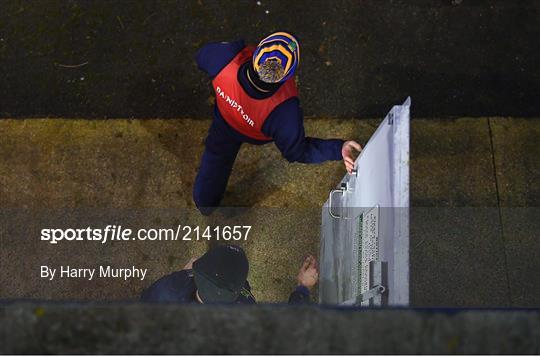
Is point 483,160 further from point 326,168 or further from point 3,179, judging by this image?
point 3,179

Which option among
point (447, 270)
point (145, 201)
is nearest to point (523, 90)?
point (447, 270)

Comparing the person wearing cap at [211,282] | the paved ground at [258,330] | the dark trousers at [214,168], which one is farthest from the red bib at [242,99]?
the paved ground at [258,330]

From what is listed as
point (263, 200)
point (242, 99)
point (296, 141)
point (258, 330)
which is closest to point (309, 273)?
point (263, 200)

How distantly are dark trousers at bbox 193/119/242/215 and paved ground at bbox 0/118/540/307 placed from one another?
0.20 m

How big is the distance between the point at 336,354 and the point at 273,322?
16 centimetres

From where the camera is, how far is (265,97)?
10.4ft

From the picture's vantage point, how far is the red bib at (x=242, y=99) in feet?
10.5

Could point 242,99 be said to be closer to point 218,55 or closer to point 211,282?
point 218,55

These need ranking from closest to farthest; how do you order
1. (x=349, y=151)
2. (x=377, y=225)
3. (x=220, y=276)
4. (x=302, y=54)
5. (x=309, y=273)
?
1. (x=377, y=225)
2. (x=220, y=276)
3. (x=349, y=151)
4. (x=309, y=273)
5. (x=302, y=54)

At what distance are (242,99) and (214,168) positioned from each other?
1.00 meters

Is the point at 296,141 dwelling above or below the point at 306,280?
above

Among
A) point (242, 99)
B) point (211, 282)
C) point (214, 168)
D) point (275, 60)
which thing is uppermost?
point (275, 60)

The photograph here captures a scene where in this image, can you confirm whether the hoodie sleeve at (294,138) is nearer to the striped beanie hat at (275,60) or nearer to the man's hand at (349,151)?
the man's hand at (349,151)

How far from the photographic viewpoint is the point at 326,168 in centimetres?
457
